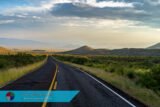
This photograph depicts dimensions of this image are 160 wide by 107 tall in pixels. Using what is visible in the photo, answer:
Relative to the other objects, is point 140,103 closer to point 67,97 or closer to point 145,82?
point 67,97

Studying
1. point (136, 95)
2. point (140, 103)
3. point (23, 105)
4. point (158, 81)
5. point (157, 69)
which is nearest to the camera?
point (23, 105)

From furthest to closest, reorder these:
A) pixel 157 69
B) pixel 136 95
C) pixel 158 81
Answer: pixel 157 69 < pixel 158 81 < pixel 136 95

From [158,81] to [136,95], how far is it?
6.43 meters

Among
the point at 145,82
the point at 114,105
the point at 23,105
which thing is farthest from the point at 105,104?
the point at 145,82

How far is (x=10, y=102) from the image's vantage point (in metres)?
12.0

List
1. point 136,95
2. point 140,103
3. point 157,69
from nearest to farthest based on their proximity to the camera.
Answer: point 140,103, point 136,95, point 157,69

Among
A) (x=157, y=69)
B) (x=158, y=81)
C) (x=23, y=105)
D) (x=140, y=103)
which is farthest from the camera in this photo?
(x=157, y=69)

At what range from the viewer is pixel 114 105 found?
1167 cm

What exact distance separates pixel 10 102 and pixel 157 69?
44.0 ft

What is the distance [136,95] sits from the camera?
14.9 meters

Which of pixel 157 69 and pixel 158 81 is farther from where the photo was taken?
pixel 157 69

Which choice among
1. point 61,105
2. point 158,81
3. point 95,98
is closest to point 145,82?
point 158,81

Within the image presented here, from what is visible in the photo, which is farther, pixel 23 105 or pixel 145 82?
pixel 145 82

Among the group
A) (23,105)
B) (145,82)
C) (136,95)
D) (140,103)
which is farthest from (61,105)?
(145,82)
